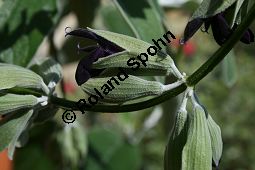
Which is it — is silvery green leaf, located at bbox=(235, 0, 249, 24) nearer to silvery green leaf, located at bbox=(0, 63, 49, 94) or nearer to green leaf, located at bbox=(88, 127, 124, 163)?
silvery green leaf, located at bbox=(0, 63, 49, 94)

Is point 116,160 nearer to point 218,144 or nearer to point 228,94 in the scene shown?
point 218,144

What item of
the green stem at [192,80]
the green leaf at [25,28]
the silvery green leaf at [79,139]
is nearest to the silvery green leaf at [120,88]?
the green stem at [192,80]

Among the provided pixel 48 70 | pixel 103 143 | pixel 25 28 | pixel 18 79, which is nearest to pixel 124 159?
pixel 103 143

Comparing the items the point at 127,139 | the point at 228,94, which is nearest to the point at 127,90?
the point at 127,139

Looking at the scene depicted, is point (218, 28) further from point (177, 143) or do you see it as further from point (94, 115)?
point (94, 115)

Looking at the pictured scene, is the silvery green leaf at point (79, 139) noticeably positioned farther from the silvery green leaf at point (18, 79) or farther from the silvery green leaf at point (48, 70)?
the silvery green leaf at point (18, 79)

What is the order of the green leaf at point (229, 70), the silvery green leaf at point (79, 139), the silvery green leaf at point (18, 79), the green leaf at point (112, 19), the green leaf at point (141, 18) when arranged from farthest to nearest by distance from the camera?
the green leaf at point (112, 19) → the silvery green leaf at point (79, 139) → the green leaf at point (229, 70) → the green leaf at point (141, 18) → the silvery green leaf at point (18, 79)

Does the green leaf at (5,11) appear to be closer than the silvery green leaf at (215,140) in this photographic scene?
No

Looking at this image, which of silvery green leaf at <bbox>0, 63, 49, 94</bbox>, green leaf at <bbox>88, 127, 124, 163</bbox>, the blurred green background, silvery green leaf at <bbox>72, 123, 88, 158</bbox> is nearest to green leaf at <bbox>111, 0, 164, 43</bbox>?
the blurred green background
